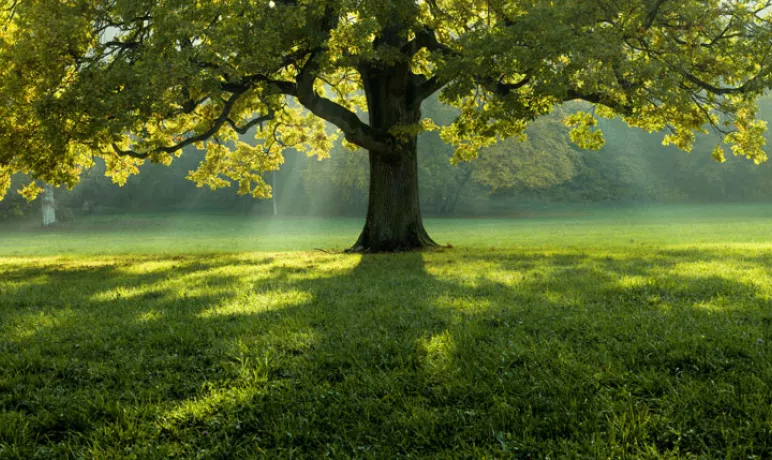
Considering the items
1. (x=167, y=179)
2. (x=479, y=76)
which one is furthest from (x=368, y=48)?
(x=167, y=179)

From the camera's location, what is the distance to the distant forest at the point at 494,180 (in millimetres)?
50625

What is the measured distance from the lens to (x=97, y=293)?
994 centimetres

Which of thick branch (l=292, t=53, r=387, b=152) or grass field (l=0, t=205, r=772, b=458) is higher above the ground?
thick branch (l=292, t=53, r=387, b=152)

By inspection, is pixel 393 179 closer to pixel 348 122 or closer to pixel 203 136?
pixel 348 122

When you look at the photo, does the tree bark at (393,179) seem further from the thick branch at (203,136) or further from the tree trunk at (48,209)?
the tree trunk at (48,209)

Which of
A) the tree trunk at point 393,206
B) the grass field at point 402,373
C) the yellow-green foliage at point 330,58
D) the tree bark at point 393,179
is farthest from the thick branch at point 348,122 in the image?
the grass field at point 402,373

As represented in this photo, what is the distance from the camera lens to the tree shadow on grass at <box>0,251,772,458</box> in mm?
3840

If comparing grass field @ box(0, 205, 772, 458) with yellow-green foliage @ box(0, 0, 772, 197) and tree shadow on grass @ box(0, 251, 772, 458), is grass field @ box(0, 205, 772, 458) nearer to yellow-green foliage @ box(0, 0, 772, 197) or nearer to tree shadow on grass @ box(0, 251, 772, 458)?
tree shadow on grass @ box(0, 251, 772, 458)

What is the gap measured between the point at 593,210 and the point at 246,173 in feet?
145

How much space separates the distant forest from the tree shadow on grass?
4300cm

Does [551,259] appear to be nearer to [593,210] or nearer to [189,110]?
[189,110]

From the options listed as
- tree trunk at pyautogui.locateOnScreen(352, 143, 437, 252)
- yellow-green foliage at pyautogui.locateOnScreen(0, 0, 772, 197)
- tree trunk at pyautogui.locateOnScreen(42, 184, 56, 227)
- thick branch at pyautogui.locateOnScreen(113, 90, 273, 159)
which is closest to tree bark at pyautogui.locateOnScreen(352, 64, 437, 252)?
tree trunk at pyautogui.locateOnScreen(352, 143, 437, 252)

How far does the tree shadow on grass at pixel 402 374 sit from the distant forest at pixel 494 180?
4300 cm

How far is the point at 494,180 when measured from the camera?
4928cm
